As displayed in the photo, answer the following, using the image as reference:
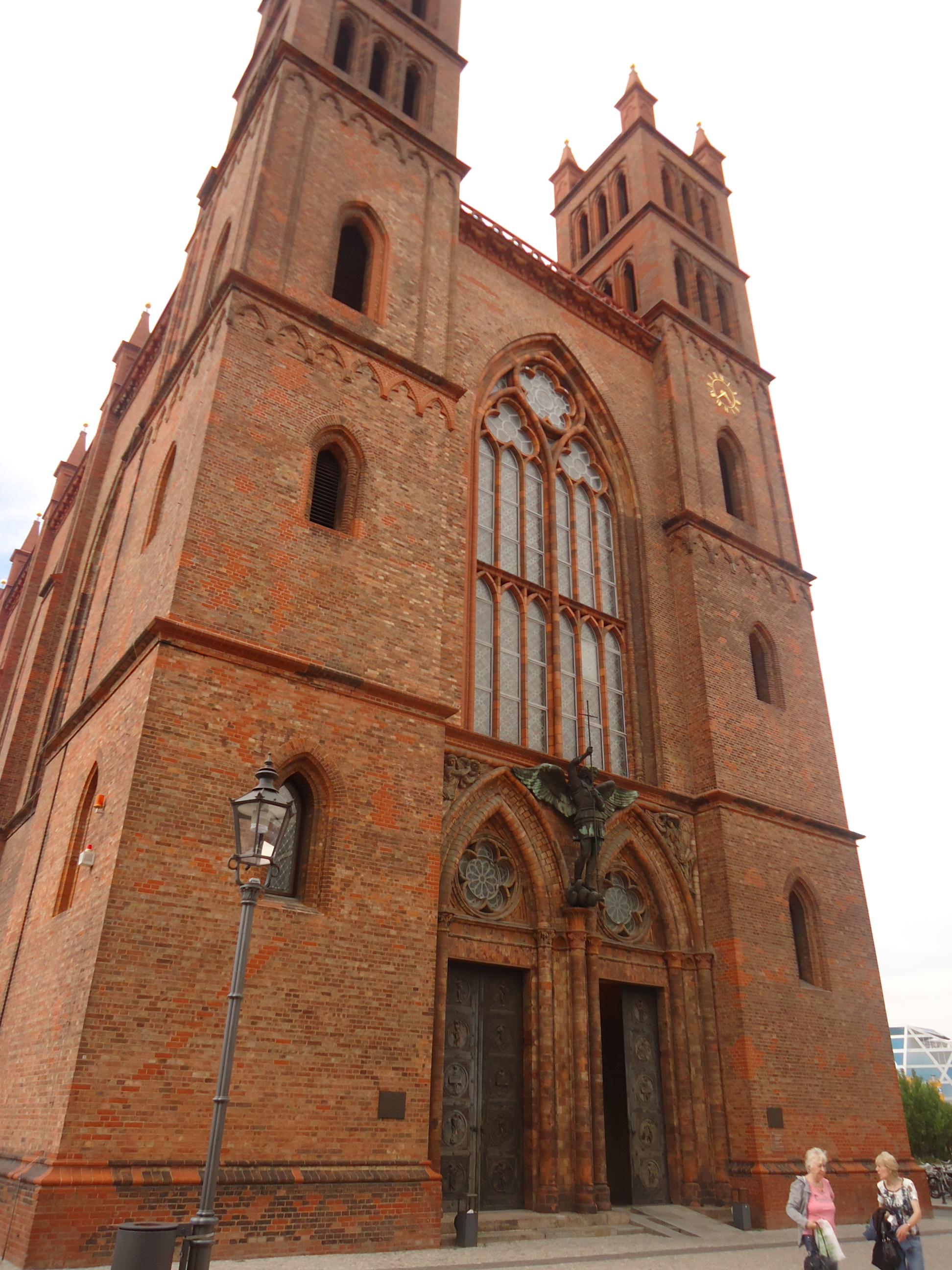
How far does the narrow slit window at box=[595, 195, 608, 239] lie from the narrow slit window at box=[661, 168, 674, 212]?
154 centimetres

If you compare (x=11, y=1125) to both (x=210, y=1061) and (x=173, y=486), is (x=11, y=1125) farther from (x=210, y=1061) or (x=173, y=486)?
(x=173, y=486)

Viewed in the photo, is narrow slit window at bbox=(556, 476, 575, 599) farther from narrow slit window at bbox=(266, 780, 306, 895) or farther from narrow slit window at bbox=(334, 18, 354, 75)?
narrow slit window at bbox=(334, 18, 354, 75)

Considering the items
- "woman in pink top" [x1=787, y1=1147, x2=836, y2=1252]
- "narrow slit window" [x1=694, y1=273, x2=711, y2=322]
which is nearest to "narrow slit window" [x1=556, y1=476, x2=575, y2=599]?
"narrow slit window" [x1=694, y1=273, x2=711, y2=322]

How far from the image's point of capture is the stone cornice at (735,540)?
18.7m

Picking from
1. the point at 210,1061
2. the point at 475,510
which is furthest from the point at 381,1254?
the point at 475,510

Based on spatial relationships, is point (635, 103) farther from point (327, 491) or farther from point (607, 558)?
point (327, 491)

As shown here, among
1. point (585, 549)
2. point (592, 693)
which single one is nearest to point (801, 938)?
point (592, 693)

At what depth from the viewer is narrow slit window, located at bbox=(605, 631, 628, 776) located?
1631cm

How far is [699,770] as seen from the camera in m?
16.5

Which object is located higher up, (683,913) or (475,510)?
(475,510)

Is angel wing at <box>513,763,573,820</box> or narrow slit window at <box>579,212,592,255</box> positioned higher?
narrow slit window at <box>579,212,592,255</box>

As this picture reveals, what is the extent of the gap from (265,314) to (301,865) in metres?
7.58

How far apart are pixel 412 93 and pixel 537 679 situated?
40.0ft

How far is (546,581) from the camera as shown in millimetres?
16781
